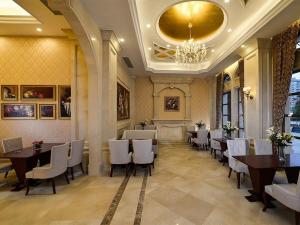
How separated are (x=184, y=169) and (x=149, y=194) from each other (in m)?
1.96

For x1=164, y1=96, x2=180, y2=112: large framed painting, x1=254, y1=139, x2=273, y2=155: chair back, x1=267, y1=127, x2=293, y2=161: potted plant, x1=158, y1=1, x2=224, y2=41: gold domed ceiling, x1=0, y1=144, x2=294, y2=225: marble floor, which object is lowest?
x1=0, y1=144, x2=294, y2=225: marble floor

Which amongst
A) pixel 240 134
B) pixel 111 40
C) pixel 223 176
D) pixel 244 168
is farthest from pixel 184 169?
pixel 111 40

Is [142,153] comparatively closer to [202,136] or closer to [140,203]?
[140,203]

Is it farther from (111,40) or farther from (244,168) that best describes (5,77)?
(244,168)

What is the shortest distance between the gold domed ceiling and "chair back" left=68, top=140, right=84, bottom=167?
409cm

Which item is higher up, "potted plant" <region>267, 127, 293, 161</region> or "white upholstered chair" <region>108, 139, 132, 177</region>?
"potted plant" <region>267, 127, 293, 161</region>

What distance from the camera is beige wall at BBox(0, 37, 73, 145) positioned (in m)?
5.45

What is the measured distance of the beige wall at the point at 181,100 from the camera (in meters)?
10.6

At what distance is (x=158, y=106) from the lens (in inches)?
417

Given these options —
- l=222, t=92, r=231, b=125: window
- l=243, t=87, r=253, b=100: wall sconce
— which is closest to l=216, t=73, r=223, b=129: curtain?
l=222, t=92, r=231, b=125: window

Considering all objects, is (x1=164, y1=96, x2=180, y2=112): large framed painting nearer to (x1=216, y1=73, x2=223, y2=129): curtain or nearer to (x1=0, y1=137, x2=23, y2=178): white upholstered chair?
(x1=216, y1=73, x2=223, y2=129): curtain

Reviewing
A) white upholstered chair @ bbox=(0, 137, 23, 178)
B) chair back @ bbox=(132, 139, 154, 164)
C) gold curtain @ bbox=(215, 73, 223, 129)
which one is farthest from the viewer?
gold curtain @ bbox=(215, 73, 223, 129)

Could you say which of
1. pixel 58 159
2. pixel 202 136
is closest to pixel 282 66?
pixel 202 136

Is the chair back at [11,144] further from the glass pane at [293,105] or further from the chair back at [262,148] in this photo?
the glass pane at [293,105]
